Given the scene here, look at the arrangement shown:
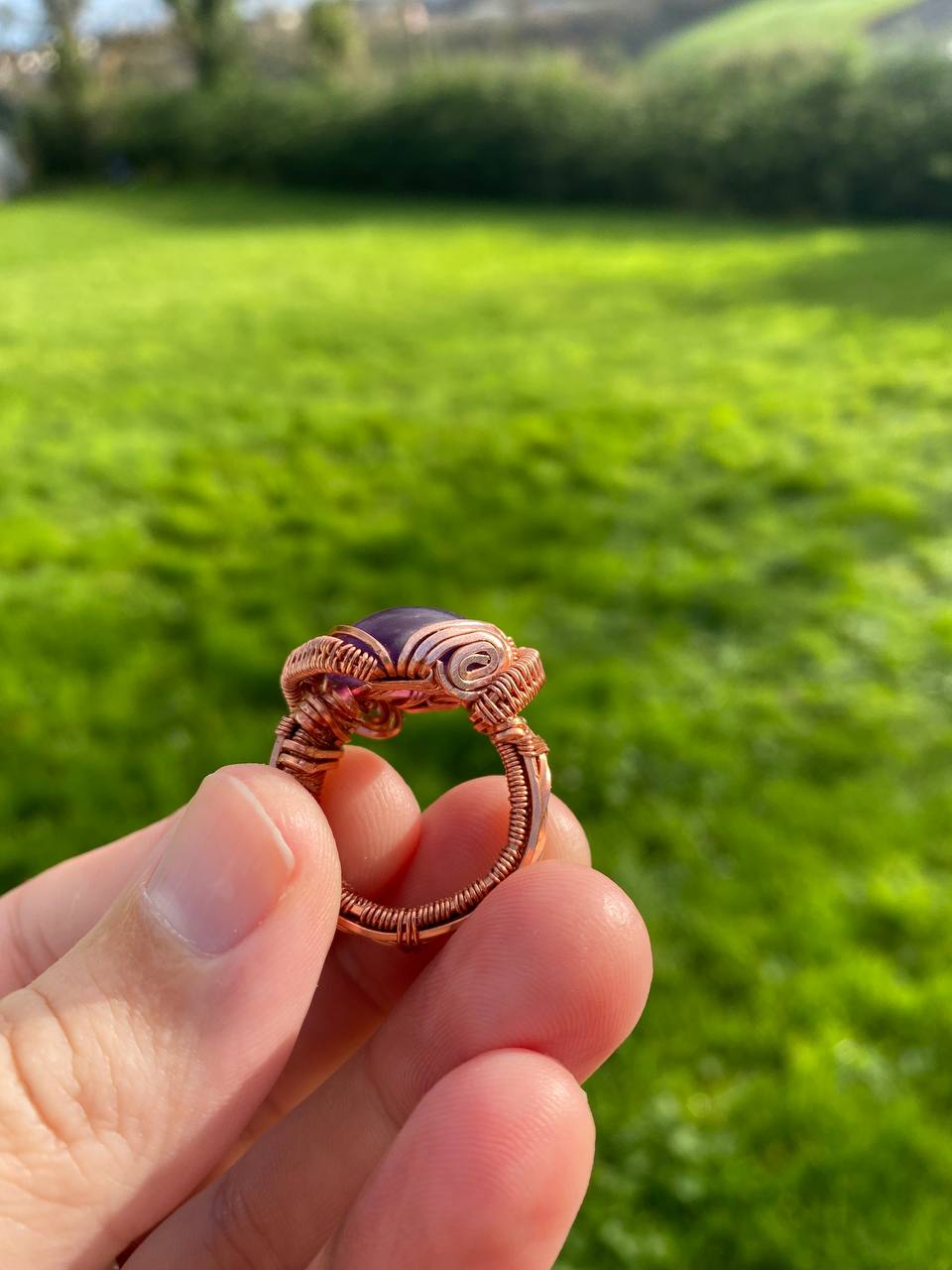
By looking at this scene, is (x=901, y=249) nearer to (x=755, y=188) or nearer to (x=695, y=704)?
(x=755, y=188)

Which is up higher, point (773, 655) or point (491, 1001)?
point (491, 1001)

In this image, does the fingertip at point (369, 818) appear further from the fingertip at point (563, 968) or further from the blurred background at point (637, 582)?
the blurred background at point (637, 582)

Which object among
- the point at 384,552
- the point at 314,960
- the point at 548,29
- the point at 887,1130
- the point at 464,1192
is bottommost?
the point at 887,1130

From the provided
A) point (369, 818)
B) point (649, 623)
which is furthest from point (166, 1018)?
point (649, 623)

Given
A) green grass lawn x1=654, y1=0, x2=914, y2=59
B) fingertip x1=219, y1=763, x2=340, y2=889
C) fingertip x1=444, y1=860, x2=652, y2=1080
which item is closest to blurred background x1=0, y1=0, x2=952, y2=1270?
fingertip x1=444, y1=860, x2=652, y2=1080

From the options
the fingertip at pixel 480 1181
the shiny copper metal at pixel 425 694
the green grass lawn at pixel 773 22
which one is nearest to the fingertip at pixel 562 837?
the shiny copper metal at pixel 425 694

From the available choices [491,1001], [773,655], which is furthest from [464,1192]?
[773,655]

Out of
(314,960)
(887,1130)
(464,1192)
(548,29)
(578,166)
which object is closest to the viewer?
(464,1192)
